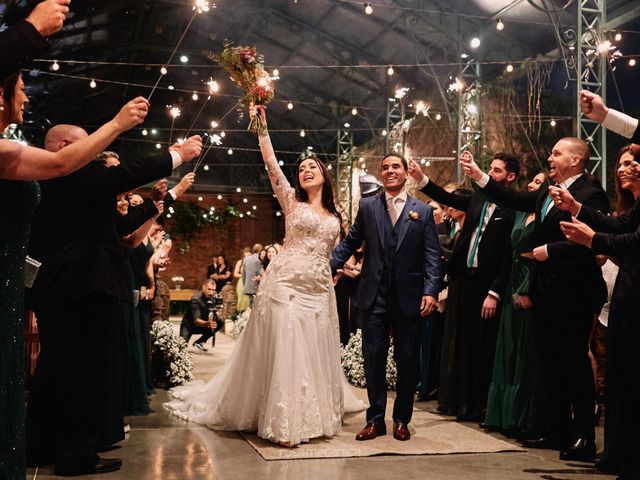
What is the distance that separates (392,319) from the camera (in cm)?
484

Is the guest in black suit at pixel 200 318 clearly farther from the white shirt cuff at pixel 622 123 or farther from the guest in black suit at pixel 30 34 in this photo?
the guest in black suit at pixel 30 34

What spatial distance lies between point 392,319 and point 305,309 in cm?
62

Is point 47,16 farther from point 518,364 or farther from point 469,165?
point 518,364

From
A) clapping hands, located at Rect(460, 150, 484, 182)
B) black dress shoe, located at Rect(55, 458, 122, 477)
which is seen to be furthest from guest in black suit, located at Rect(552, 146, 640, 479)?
black dress shoe, located at Rect(55, 458, 122, 477)

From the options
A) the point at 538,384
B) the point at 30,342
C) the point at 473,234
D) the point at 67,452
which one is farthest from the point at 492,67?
the point at 67,452

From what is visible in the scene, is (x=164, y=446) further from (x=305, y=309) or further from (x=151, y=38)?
(x=151, y=38)

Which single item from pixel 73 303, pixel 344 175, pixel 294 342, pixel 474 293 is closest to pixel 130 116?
pixel 73 303

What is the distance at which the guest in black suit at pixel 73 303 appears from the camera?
3713 millimetres

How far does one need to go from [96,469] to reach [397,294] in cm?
223

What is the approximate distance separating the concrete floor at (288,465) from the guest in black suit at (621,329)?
330mm

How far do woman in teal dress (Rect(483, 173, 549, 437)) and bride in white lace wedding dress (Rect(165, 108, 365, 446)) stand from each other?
1.21 meters

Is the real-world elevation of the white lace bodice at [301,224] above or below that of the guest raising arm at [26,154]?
above

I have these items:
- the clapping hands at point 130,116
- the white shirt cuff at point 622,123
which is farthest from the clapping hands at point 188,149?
the white shirt cuff at point 622,123

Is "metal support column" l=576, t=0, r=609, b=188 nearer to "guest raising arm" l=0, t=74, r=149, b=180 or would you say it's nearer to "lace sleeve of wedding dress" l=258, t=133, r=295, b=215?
"lace sleeve of wedding dress" l=258, t=133, r=295, b=215
